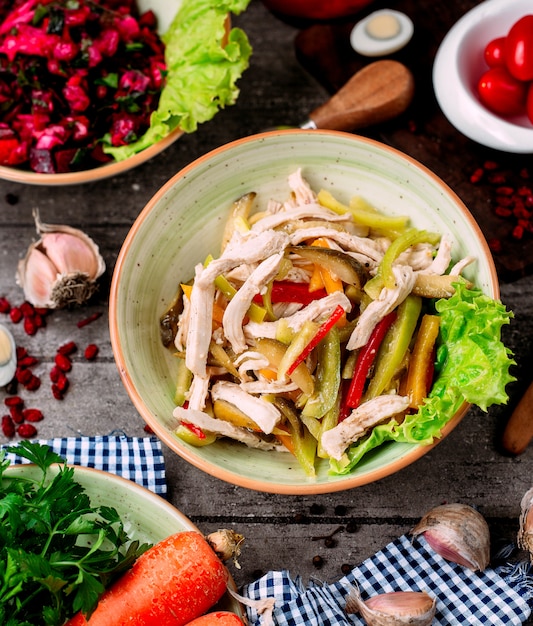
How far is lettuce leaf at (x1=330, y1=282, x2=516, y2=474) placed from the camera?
2379 mm

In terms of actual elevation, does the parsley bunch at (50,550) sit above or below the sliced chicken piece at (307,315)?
below

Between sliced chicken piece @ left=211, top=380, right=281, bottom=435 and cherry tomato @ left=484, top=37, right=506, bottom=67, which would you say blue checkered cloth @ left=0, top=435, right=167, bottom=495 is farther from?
cherry tomato @ left=484, top=37, right=506, bottom=67

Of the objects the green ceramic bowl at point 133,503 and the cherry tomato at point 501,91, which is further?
the cherry tomato at point 501,91

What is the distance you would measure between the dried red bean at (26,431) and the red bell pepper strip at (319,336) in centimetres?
130

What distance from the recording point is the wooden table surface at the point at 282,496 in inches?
122

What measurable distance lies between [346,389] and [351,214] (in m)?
0.65

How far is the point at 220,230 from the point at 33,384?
1065 millimetres

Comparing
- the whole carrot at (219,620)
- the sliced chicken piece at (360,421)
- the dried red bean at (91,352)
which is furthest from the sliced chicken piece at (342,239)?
the whole carrot at (219,620)

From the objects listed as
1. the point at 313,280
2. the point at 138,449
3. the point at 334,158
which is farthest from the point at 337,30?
the point at 138,449

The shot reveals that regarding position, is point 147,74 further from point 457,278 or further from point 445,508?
point 445,508

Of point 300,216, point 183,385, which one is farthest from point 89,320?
point 300,216

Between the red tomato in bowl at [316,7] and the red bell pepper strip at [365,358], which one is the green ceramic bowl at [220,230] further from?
the red tomato in bowl at [316,7]

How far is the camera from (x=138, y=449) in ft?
10.3

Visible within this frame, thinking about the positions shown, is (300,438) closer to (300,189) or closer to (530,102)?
(300,189)
